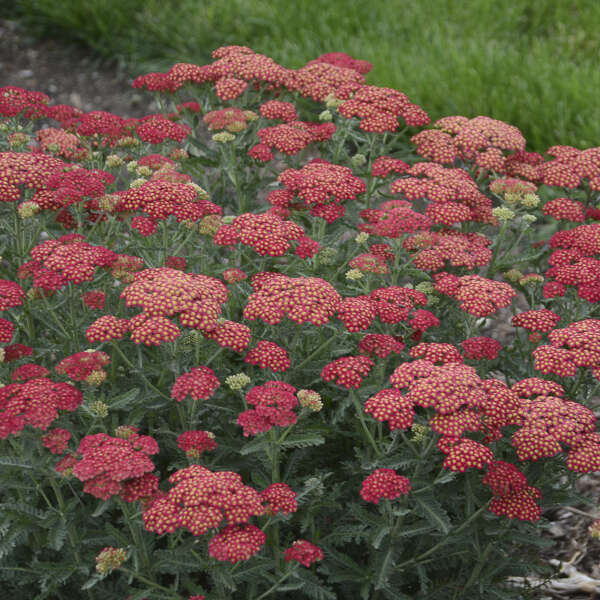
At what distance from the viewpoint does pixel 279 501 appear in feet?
9.21

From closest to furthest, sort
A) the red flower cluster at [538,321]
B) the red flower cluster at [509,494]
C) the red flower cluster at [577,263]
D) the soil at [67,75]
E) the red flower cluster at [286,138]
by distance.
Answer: the red flower cluster at [509,494]
the red flower cluster at [538,321]
the red flower cluster at [577,263]
the red flower cluster at [286,138]
the soil at [67,75]

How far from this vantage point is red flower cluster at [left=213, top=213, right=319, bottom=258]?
3479 millimetres

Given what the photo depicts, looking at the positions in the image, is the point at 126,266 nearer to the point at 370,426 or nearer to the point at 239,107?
the point at 370,426

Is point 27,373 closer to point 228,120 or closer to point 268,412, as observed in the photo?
point 268,412

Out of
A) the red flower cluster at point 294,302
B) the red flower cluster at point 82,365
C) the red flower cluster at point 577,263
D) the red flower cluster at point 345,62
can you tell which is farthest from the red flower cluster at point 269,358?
the red flower cluster at point 345,62

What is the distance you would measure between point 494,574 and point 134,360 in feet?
6.27

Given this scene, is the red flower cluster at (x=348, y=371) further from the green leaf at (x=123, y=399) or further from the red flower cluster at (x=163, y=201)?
the red flower cluster at (x=163, y=201)

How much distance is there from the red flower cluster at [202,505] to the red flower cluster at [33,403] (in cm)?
51

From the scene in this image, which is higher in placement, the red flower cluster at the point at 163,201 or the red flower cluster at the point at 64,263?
the red flower cluster at the point at 163,201

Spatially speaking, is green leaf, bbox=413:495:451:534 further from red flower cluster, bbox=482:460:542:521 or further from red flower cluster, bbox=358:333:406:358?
Result: red flower cluster, bbox=358:333:406:358

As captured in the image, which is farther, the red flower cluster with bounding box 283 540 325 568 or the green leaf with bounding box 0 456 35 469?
the green leaf with bounding box 0 456 35 469

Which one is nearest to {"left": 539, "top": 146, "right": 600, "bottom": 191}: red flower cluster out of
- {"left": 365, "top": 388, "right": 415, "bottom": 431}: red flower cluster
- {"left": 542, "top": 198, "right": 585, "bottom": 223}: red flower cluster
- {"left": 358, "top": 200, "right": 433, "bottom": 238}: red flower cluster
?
{"left": 542, "top": 198, "right": 585, "bottom": 223}: red flower cluster

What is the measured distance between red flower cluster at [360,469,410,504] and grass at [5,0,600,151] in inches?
201

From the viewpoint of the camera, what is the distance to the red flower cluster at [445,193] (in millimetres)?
4012
